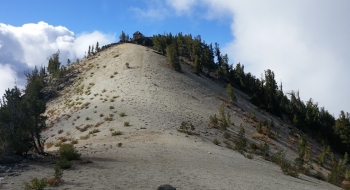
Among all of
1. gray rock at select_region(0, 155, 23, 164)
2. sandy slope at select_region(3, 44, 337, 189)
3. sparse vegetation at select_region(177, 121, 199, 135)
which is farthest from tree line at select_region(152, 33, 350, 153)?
gray rock at select_region(0, 155, 23, 164)

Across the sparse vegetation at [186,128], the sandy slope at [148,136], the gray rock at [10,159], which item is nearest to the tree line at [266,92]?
the sandy slope at [148,136]

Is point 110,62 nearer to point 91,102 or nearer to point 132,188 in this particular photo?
point 91,102

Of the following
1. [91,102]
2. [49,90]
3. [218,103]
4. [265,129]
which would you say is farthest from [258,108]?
[49,90]

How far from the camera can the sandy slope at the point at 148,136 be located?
16.5 metres

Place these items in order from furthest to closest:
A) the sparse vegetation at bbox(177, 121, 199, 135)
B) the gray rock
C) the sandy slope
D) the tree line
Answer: the tree line → the sparse vegetation at bbox(177, 121, 199, 135) → the gray rock → the sandy slope

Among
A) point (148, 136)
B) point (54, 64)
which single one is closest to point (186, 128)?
point (148, 136)

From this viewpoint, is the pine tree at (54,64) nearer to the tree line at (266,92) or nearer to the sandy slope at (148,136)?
the sandy slope at (148,136)

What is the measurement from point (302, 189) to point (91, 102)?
34.9 meters

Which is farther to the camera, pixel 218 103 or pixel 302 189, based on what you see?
pixel 218 103

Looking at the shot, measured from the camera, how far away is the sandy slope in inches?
650

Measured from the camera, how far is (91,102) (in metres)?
47.0

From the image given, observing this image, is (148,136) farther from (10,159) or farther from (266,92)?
(266,92)

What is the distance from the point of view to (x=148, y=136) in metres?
30.4

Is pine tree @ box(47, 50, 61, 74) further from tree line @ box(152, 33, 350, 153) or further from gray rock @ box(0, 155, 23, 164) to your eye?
gray rock @ box(0, 155, 23, 164)
